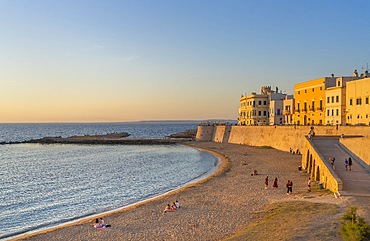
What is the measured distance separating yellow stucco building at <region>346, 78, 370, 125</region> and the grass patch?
92.9 ft

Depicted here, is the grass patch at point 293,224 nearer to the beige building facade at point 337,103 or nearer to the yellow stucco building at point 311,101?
the beige building facade at point 337,103

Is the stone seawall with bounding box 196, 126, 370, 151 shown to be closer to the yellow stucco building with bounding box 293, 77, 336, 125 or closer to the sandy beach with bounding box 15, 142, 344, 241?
the yellow stucco building with bounding box 293, 77, 336, 125

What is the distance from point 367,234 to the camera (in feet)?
46.8

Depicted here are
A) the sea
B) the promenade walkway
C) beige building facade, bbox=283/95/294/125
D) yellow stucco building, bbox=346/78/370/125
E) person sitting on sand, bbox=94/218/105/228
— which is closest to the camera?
the promenade walkway

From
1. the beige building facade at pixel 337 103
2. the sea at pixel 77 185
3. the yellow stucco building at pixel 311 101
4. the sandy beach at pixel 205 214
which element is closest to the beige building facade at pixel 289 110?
the yellow stucco building at pixel 311 101

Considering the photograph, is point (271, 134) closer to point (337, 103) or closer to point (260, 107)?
point (337, 103)

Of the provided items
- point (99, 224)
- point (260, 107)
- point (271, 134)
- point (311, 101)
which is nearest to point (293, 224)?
point (99, 224)

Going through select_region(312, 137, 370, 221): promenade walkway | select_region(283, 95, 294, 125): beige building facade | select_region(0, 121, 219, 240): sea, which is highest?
select_region(283, 95, 294, 125): beige building facade

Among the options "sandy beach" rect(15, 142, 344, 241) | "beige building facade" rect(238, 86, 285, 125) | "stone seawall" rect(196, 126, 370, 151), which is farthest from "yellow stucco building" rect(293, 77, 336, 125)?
"sandy beach" rect(15, 142, 344, 241)

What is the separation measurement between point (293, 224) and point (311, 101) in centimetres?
4666

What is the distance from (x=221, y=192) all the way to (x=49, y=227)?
44.0ft

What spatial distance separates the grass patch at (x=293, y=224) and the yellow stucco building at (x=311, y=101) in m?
39.0

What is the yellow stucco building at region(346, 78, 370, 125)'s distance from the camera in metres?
46.4

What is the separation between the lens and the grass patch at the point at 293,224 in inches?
670
